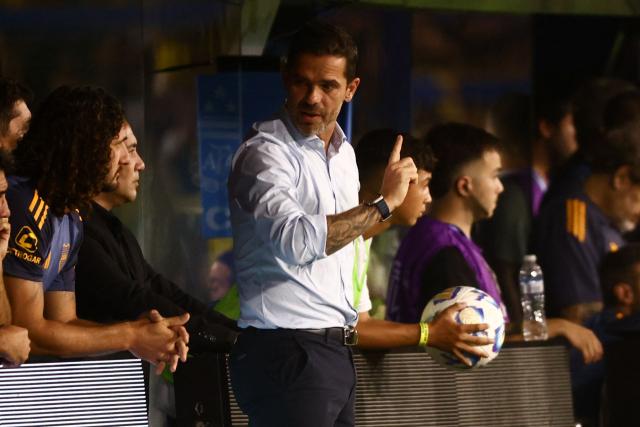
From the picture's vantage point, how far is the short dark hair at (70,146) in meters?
4.58

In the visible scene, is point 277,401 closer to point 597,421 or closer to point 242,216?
point 242,216

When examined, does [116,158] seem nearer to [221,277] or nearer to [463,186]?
[463,186]

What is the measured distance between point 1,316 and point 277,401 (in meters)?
0.92

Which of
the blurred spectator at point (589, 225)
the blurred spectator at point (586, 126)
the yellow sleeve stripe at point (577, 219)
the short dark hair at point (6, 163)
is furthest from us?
the blurred spectator at point (586, 126)

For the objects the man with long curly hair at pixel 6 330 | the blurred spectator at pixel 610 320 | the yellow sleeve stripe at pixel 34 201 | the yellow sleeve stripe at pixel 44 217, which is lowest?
the blurred spectator at pixel 610 320

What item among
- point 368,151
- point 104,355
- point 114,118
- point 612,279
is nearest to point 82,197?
point 114,118

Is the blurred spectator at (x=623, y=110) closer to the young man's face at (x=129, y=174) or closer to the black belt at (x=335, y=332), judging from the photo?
the young man's face at (x=129, y=174)

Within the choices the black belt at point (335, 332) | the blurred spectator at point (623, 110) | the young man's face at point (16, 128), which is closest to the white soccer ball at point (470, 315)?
the black belt at point (335, 332)

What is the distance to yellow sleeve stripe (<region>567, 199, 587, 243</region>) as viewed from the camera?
8.31 meters

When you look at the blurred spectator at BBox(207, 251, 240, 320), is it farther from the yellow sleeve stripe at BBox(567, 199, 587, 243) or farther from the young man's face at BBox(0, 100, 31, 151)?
the young man's face at BBox(0, 100, 31, 151)

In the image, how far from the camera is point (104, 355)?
5223mm

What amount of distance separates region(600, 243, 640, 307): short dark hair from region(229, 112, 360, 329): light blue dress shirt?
11.9 feet

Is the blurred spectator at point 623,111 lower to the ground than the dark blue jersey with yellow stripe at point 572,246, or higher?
higher

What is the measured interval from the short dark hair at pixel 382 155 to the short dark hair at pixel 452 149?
13.5 inches
